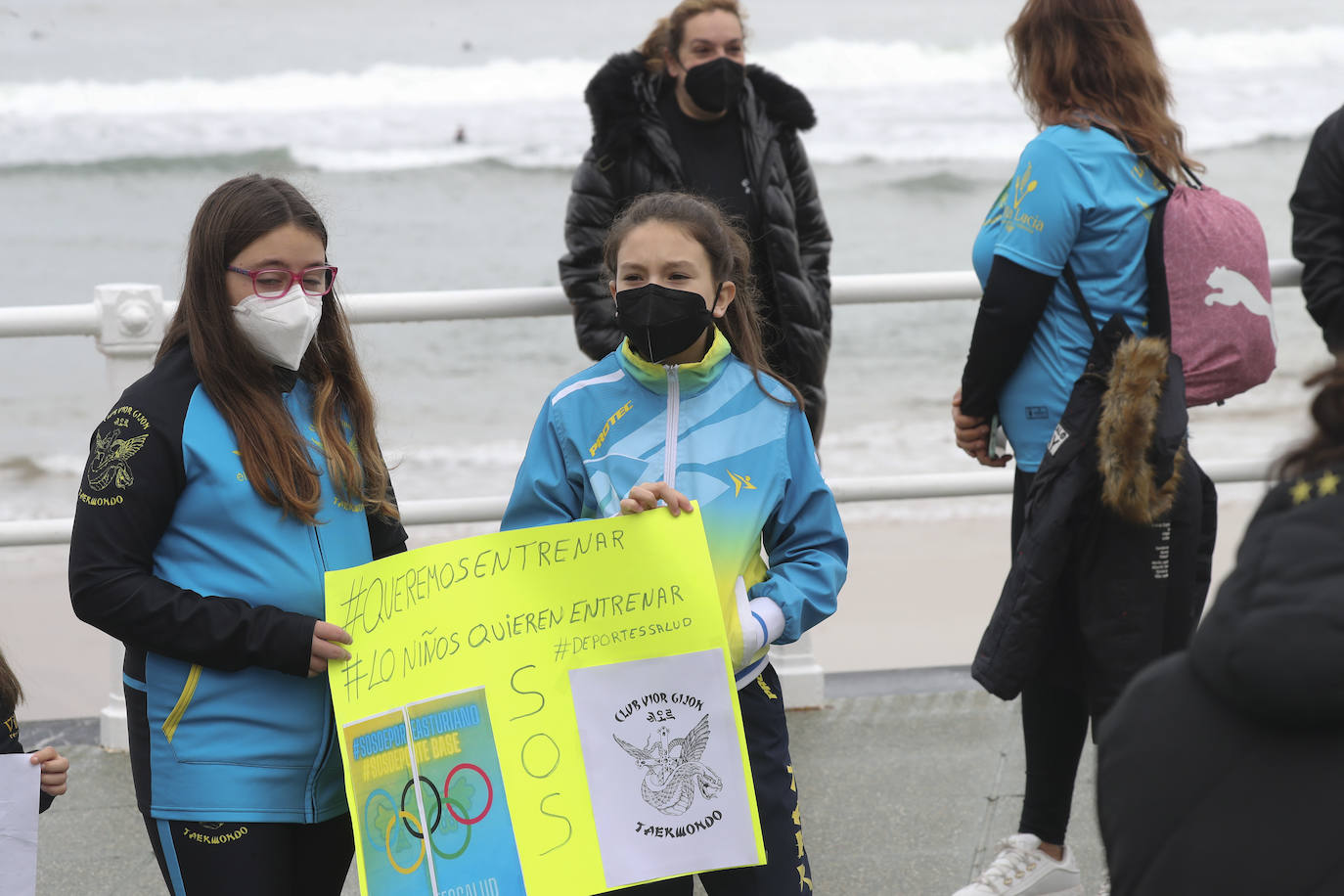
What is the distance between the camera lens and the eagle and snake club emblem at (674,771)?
7.34 feet

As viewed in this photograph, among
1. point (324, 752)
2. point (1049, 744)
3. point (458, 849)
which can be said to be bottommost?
point (1049, 744)

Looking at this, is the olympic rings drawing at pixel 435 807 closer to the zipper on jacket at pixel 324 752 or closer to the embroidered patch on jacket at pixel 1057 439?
the zipper on jacket at pixel 324 752

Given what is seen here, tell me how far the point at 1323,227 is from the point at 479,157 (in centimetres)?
2375

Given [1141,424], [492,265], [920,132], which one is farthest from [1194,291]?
[920,132]

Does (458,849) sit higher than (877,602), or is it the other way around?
(458,849)

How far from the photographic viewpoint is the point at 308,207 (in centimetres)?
236

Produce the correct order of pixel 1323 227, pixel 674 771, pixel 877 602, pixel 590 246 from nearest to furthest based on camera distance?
pixel 674 771, pixel 1323 227, pixel 590 246, pixel 877 602

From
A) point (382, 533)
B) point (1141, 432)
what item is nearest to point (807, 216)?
point (1141, 432)

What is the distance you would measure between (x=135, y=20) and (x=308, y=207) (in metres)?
31.9

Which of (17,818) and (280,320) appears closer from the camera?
(17,818)

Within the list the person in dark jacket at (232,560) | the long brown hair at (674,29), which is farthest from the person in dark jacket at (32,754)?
the long brown hair at (674,29)

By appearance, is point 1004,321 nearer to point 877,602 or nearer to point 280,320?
point 280,320

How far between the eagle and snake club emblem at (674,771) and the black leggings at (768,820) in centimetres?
11

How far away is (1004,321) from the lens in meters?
3.11
